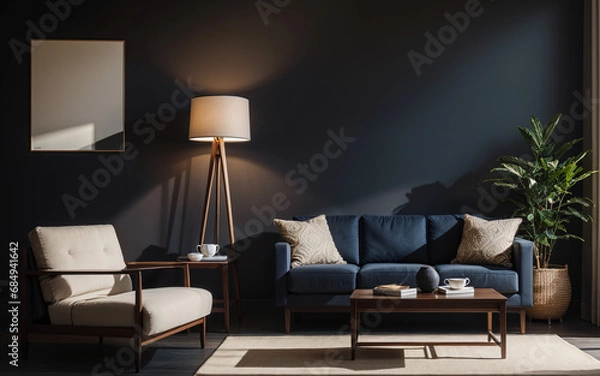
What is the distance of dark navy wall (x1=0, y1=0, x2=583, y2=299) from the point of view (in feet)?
19.7

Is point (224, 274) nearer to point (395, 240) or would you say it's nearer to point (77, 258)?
point (77, 258)

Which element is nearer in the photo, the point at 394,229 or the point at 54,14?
the point at 394,229

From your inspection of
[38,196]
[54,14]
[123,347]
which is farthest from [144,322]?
[54,14]

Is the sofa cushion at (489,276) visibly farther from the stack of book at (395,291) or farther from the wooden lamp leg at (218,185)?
the wooden lamp leg at (218,185)

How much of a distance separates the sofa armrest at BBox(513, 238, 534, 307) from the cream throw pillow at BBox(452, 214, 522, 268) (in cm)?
13

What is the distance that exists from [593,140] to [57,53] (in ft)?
15.9

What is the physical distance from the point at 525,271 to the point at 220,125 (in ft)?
8.75

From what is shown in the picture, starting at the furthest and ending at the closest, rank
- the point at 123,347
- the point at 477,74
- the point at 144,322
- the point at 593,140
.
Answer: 1. the point at 477,74
2. the point at 593,140
3. the point at 123,347
4. the point at 144,322

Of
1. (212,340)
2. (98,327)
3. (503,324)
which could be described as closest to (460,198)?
(503,324)

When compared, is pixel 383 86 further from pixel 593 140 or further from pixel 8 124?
pixel 8 124

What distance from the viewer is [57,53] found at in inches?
245

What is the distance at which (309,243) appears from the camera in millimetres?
5395

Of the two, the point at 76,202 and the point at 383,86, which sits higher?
the point at 383,86

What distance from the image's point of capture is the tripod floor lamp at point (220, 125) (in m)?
5.52
